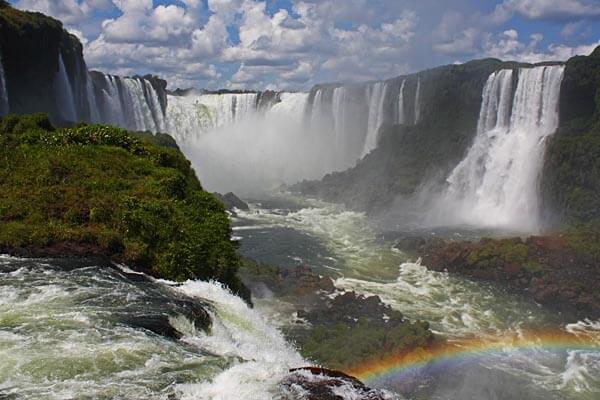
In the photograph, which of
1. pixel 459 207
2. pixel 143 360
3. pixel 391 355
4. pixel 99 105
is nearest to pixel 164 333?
pixel 143 360

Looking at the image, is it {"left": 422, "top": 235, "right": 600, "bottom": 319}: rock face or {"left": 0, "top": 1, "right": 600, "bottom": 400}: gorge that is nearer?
{"left": 0, "top": 1, "right": 600, "bottom": 400}: gorge

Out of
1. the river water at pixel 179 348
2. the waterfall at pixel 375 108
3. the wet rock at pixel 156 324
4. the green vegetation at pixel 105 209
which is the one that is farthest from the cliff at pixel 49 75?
the wet rock at pixel 156 324

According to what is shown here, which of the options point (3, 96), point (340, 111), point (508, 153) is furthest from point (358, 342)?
point (340, 111)

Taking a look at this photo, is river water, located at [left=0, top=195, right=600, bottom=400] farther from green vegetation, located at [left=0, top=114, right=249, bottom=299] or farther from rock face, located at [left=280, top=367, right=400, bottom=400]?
green vegetation, located at [left=0, top=114, right=249, bottom=299]

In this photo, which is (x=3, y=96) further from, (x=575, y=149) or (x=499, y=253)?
(x=575, y=149)

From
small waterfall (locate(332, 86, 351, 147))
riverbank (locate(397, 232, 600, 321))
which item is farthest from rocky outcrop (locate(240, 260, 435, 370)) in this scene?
small waterfall (locate(332, 86, 351, 147))

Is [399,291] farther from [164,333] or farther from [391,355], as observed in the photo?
[164,333]

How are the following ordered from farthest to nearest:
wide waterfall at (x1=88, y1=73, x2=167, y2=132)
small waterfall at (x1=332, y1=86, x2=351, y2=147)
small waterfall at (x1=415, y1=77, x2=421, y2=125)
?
small waterfall at (x1=332, y1=86, x2=351, y2=147) < small waterfall at (x1=415, y1=77, x2=421, y2=125) < wide waterfall at (x1=88, y1=73, x2=167, y2=132)
